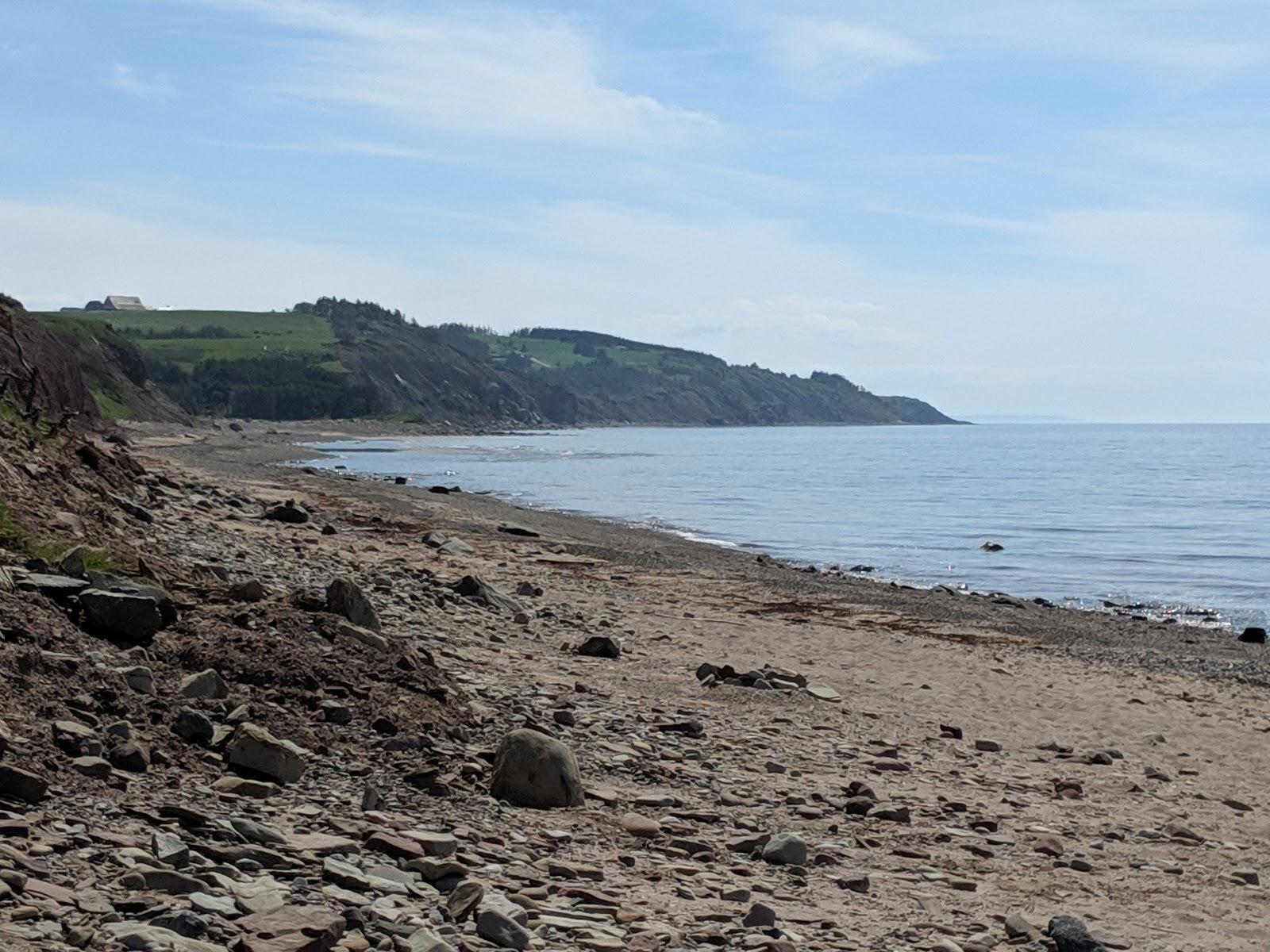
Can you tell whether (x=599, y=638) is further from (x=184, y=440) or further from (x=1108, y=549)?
(x=184, y=440)

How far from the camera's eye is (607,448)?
130 meters

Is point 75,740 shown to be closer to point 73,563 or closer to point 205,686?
point 205,686

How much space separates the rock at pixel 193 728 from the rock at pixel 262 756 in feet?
0.62

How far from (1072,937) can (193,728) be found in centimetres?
488

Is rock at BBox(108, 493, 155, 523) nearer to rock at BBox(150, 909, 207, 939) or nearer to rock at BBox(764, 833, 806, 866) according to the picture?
rock at BBox(764, 833, 806, 866)

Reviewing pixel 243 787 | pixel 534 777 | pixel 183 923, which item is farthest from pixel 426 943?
pixel 534 777

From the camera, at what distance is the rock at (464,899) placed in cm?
549

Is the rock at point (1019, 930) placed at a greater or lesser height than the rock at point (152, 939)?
lesser

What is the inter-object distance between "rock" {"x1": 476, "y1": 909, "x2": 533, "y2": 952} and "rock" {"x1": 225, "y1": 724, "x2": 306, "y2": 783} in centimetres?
213

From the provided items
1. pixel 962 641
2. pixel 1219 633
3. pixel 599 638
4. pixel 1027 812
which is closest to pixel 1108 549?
pixel 1219 633

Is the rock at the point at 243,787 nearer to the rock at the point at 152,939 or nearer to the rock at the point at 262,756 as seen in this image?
the rock at the point at 262,756

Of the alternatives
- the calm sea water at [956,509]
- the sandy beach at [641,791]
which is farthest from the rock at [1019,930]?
the calm sea water at [956,509]

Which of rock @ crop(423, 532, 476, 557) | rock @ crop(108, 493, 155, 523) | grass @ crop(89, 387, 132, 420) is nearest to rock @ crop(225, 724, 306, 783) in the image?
rock @ crop(108, 493, 155, 523)

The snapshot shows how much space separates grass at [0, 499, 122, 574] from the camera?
10383 mm
